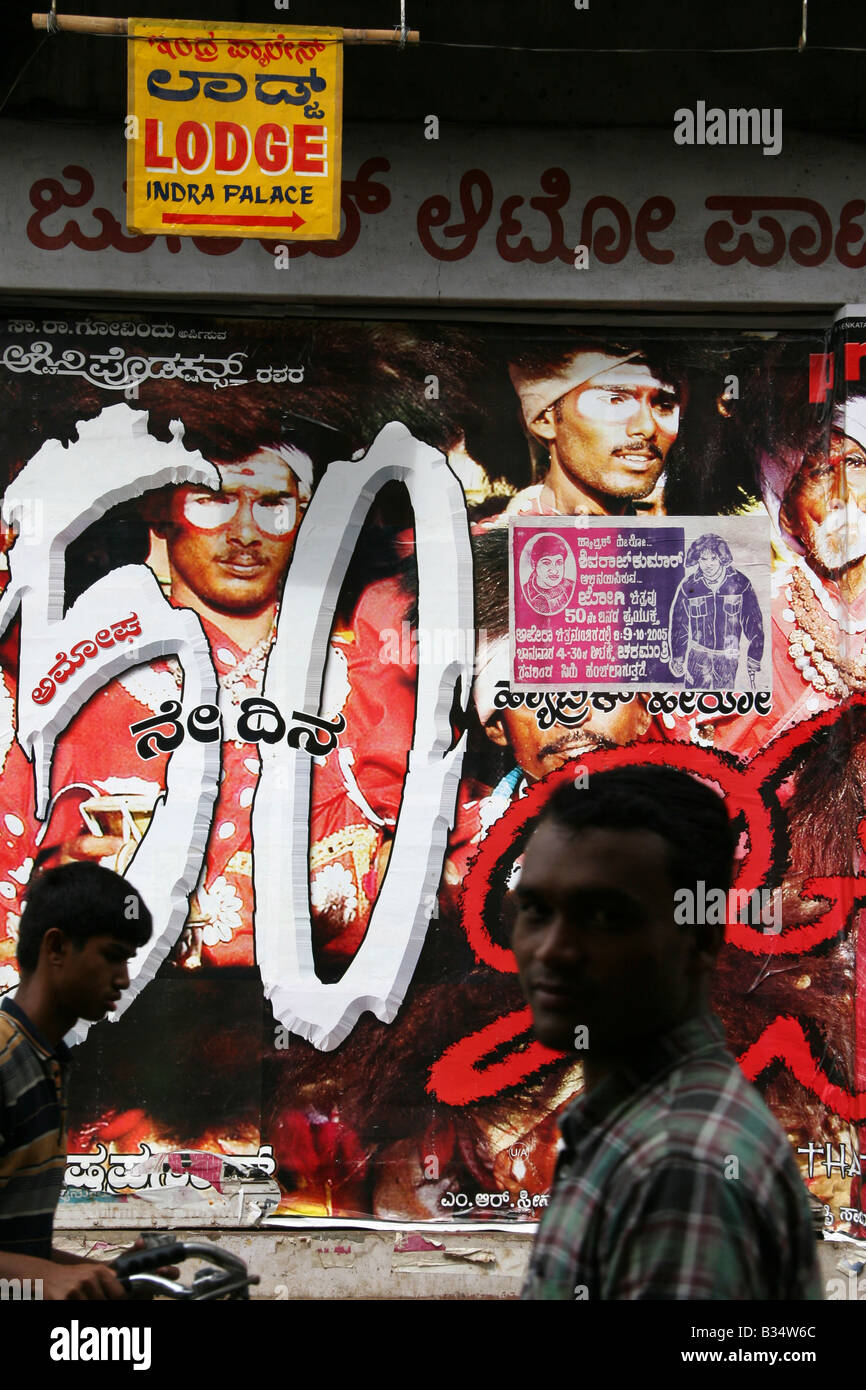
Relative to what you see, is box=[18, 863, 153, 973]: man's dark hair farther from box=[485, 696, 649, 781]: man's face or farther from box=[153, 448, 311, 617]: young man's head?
box=[485, 696, 649, 781]: man's face

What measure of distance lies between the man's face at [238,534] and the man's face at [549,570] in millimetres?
1043

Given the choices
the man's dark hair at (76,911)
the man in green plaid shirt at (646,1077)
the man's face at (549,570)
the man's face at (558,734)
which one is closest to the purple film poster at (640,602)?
the man's face at (549,570)

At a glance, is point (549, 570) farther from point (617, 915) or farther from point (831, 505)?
point (617, 915)

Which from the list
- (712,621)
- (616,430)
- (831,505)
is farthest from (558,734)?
(831,505)

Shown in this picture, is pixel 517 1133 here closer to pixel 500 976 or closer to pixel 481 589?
pixel 500 976

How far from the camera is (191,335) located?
5.51 meters

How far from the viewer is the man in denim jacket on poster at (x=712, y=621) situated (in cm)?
550

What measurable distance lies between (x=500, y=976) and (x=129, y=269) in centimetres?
331

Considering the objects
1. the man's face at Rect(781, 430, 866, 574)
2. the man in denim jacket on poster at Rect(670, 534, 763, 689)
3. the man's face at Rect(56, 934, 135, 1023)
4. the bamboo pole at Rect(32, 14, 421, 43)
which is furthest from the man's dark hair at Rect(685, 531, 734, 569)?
the man's face at Rect(56, 934, 135, 1023)

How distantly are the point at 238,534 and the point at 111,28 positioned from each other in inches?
75.7

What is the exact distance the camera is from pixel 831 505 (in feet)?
18.2

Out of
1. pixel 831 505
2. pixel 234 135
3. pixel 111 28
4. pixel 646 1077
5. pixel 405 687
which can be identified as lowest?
pixel 646 1077
